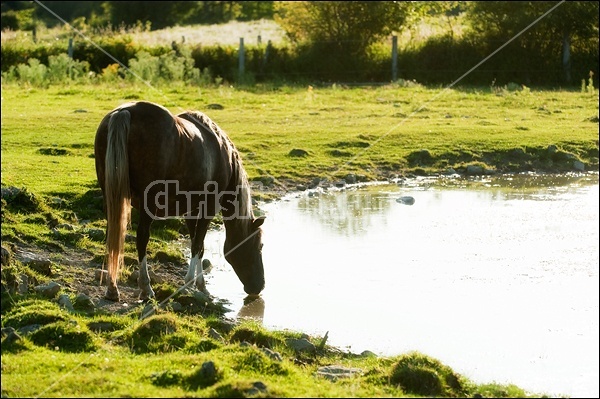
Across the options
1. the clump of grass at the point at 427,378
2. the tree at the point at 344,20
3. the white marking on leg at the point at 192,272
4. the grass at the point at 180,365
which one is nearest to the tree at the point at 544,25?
the tree at the point at 344,20

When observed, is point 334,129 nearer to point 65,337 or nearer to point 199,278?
point 199,278

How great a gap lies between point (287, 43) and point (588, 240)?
21.6m

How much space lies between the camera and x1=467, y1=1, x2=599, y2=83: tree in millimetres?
30547

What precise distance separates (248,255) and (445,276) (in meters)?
2.26

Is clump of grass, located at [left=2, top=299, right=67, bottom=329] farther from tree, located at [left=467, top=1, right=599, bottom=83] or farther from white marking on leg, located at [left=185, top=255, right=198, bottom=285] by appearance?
tree, located at [left=467, top=1, right=599, bottom=83]

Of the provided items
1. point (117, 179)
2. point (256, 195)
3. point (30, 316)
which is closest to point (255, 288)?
point (117, 179)

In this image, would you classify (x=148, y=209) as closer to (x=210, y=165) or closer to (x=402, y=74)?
(x=210, y=165)

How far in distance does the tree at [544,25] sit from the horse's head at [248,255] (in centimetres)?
2220

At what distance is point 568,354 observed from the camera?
7.66 m

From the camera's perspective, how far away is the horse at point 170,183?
8461 mm

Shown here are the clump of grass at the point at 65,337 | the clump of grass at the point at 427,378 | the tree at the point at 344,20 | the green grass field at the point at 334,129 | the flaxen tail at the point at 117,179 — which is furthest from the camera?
the tree at the point at 344,20

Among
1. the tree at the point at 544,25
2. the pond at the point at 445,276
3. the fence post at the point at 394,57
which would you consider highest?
the tree at the point at 544,25

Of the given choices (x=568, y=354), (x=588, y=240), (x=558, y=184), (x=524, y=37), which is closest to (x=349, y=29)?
(x=524, y=37)

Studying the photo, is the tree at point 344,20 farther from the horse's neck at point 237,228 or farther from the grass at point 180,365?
the grass at point 180,365
